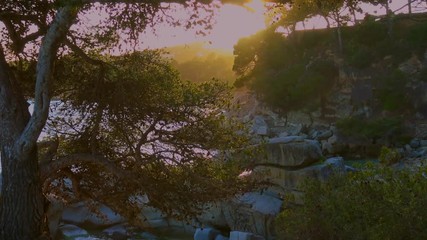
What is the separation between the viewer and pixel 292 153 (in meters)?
18.6

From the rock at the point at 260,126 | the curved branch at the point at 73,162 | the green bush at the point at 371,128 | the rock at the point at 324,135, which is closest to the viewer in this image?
the curved branch at the point at 73,162

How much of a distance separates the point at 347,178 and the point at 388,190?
1.62 meters

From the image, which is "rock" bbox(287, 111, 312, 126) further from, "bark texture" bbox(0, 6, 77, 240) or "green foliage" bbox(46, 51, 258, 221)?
"bark texture" bbox(0, 6, 77, 240)

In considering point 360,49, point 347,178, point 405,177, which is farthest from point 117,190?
point 360,49

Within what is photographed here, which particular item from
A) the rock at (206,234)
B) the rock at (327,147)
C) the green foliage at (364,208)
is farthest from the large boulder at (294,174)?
the rock at (327,147)

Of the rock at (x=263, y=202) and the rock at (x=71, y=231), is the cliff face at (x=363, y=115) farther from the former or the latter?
the rock at (x=71, y=231)

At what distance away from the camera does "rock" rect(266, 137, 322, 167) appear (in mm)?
18469

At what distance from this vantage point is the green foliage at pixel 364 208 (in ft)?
27.4

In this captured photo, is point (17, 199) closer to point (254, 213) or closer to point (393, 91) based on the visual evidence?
point (254, 213)

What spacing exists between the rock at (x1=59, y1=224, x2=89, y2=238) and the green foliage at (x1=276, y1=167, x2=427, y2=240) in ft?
33.0

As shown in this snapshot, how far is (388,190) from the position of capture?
8.54 metres

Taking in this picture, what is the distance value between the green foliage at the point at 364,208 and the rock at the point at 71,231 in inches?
397

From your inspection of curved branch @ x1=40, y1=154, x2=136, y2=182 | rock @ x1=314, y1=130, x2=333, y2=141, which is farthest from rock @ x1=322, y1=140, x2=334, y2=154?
curved branch @ x1=40, y1=154, x2=136, y2=182

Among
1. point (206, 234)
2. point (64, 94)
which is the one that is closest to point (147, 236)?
point (206, 234)
